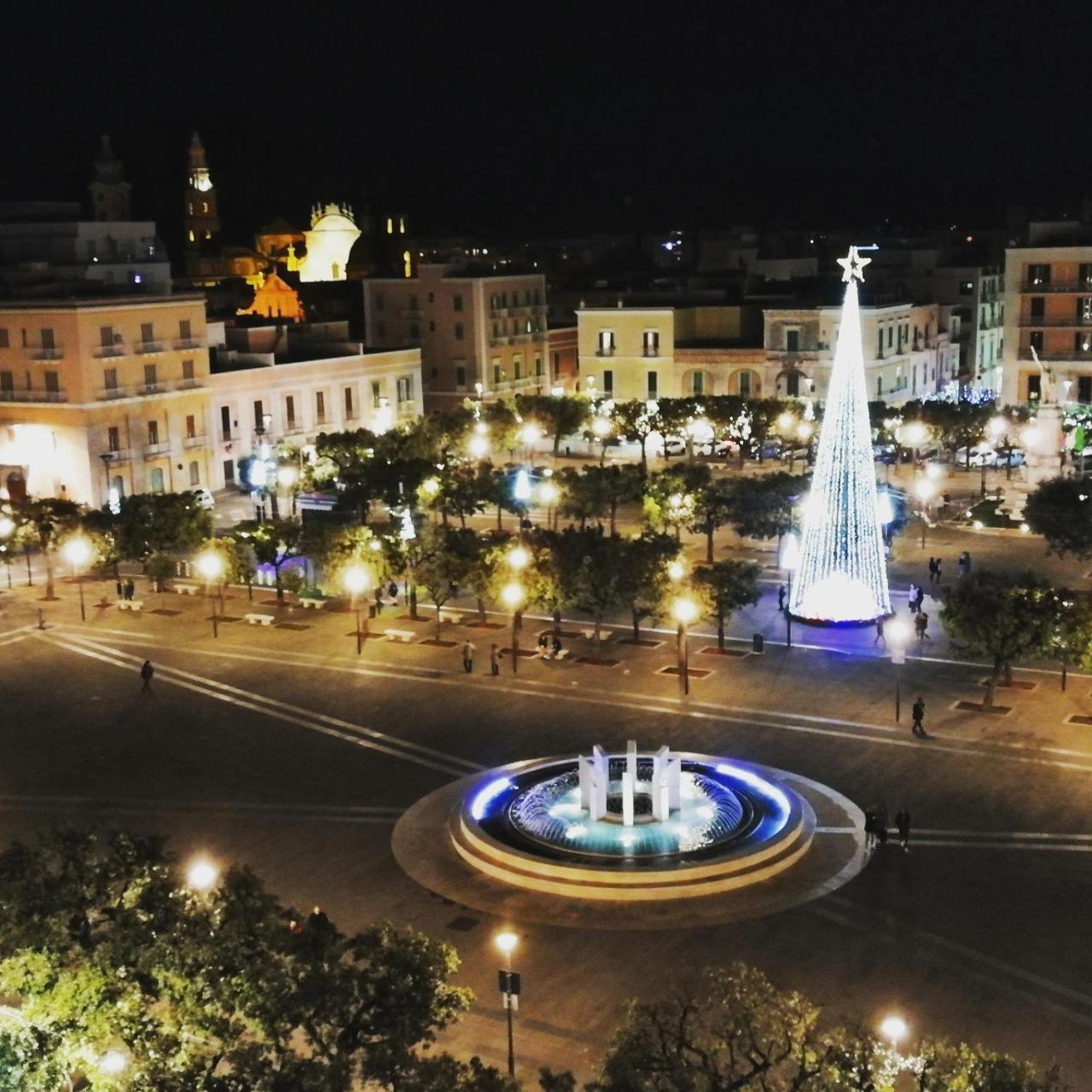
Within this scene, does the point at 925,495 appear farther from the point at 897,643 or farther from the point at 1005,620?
the point at 1005,620

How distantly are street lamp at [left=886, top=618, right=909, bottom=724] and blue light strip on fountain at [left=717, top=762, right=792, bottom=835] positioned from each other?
6.59 metres

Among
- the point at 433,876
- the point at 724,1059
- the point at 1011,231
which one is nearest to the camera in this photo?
the point at 724,1059

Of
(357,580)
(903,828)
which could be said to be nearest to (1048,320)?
(357,580)

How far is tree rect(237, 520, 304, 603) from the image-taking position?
159 ft

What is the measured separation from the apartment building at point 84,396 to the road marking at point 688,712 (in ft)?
82.1

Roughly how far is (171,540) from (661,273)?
7080 centimetres

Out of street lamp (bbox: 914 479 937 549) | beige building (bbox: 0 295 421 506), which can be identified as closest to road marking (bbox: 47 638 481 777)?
beige building (bbox: 0 295 421 506)

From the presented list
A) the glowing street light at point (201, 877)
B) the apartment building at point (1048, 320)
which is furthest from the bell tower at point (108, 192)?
the glowing street light at point (201, 877)

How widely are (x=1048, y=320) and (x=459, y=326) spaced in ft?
118

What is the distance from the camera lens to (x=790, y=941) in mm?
23922

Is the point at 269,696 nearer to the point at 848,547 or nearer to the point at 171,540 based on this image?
the point at 171,540

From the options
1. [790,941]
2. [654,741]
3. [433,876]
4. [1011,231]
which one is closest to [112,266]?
[654,741]

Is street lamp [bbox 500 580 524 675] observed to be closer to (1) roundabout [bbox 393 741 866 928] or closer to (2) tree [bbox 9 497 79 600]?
(1) roundabout [bbox 393 741 866 928]

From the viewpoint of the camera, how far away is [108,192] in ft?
330
